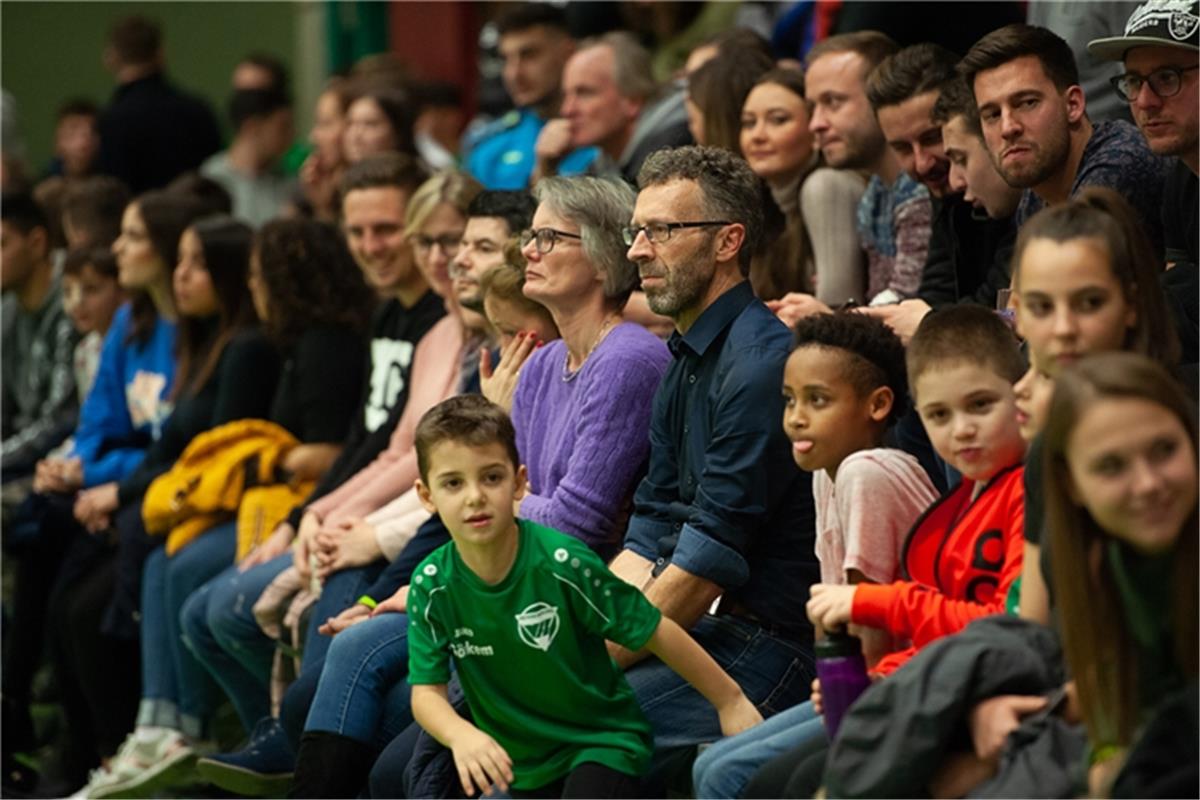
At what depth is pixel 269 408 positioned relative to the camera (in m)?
6.35

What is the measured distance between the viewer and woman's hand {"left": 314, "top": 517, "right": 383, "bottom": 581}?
5289 mm

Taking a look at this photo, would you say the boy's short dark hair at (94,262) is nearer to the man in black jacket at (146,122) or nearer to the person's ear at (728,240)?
the man in black jacket at (146,122)

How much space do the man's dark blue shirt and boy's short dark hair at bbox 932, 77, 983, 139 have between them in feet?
1.95

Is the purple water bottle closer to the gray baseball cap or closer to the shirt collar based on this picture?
the shirt collar

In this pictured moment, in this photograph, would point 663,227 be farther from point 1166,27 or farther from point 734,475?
point 1166,27

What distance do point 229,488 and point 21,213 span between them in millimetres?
2353

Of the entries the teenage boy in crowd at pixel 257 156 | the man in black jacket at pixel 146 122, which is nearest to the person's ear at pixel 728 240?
the teenage boy in crowd at pixel 257 156

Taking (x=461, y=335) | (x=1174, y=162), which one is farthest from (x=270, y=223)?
(x=1174, y=162)

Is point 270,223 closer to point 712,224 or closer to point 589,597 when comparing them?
point 712,224

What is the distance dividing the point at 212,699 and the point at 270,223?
1.41 meters

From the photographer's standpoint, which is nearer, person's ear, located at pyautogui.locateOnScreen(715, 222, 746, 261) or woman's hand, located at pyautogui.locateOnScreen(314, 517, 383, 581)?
person's ear, located at pyautogui.locateOnScreen(715, 222, 746, 261)

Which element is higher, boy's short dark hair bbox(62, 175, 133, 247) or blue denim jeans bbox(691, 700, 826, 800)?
boy's short dark hair bbox(62, 175, 133, 247)

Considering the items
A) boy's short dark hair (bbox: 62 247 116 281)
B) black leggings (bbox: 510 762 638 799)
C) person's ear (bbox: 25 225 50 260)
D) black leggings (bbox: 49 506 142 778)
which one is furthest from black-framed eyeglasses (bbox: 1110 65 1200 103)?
person's ear (bbox: 25 225 50 260)

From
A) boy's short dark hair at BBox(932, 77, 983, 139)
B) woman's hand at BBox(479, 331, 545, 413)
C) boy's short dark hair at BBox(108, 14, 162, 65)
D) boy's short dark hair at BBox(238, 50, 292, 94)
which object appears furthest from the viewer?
boy's short dark hair at BBox(238, 50, 292, 94)
